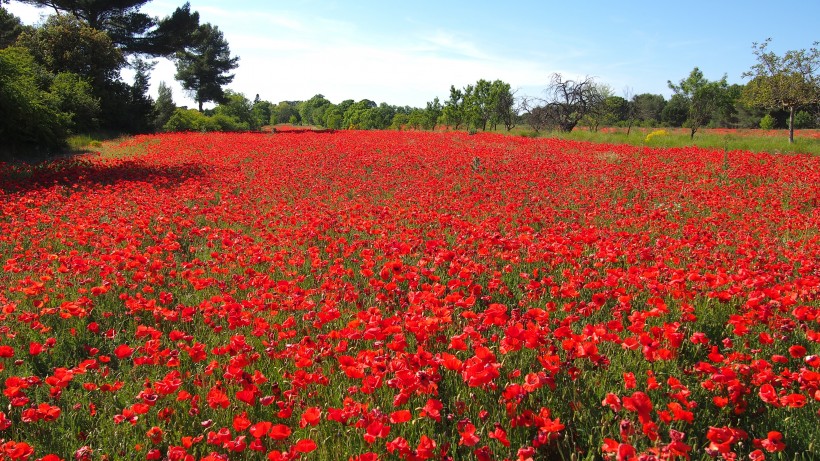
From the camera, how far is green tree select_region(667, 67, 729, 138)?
124ft

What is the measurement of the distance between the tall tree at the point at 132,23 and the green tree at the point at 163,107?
432 centimetres

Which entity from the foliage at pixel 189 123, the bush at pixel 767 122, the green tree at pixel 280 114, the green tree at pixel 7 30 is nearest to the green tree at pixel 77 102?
the foliage at pixel 189 123

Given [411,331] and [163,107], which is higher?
[163,107]

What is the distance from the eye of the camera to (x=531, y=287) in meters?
4.11

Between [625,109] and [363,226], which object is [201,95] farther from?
[625,109]

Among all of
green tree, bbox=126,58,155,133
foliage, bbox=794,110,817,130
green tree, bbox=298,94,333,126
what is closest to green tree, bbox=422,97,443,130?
green tree, bbox=126,58,155,133

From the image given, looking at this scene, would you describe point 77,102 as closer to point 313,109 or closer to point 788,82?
point 788,82

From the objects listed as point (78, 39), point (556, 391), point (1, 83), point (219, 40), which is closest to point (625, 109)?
point (219, 40)

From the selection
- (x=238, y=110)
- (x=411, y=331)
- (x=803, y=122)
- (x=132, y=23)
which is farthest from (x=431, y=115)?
(x=411, y=331)

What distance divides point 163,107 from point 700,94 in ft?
137

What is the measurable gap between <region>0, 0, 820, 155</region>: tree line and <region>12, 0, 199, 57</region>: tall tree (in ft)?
0.22

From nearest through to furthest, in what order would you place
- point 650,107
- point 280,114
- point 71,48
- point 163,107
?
point 71,48 → point 163,107 → point 650,107 → point 280,114

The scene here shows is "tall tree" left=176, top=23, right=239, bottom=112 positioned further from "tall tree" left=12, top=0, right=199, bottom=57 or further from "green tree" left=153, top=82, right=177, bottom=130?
"tall tree" left=12, top=0, right=199, bottom=57

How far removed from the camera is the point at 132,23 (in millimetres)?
34250
